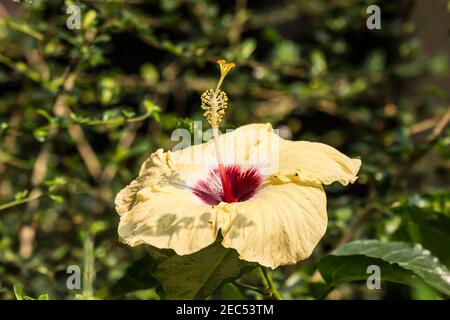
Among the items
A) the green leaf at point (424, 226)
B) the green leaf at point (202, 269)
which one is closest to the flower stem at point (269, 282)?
the green leaf at point (202, 269)

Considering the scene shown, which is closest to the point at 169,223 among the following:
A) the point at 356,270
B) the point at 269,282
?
the point at 269,282

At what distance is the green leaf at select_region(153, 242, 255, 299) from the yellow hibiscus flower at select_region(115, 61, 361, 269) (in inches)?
3.3

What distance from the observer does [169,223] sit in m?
1.12

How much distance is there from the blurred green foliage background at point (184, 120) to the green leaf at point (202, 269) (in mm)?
201

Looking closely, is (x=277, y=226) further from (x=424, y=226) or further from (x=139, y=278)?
(x=424, y=226)

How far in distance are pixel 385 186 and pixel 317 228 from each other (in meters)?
0.67

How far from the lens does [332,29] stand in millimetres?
2748

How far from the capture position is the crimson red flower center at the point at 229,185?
1250 mm

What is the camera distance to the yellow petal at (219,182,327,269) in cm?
106

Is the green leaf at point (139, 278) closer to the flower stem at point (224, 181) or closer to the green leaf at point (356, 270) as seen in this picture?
the flower stem at point (224, 181)

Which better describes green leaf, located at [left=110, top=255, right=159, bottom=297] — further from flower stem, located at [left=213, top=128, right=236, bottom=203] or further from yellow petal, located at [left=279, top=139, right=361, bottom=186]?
yellow petal, located at [left=279, top=139, right=361, bottom=186]

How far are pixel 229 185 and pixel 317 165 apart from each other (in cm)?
17

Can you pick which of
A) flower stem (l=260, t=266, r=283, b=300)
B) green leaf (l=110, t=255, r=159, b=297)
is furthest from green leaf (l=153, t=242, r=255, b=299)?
green leaf (l=110, t=255, r=159, b=297)
